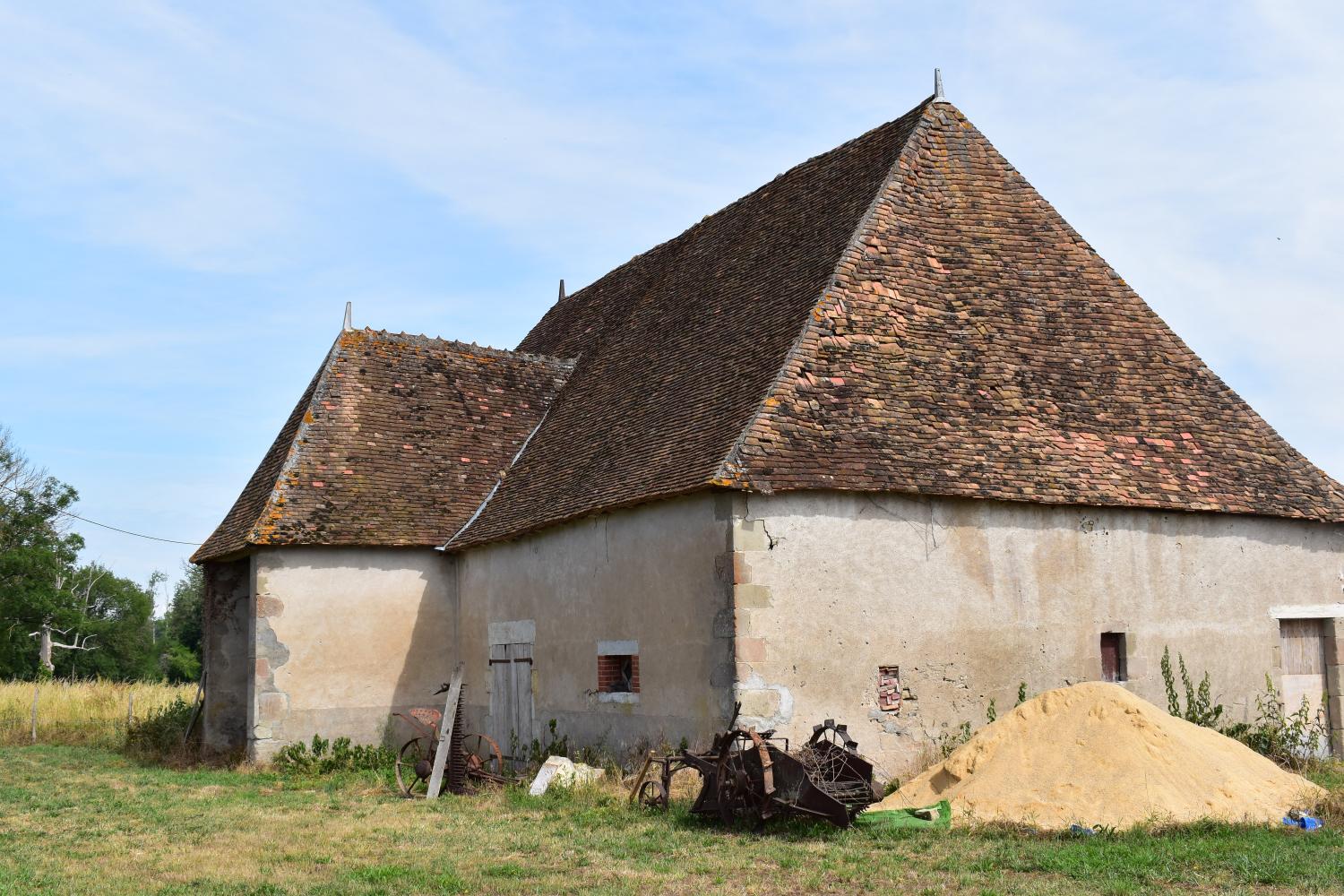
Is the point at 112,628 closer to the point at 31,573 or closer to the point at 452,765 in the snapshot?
the point at 31,573

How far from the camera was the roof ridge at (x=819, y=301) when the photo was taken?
38.6 feet

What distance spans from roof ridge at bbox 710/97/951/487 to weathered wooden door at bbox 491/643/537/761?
4.92 meters

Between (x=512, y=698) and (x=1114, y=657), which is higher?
(x=1114, y=657)

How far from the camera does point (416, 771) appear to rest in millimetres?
13922

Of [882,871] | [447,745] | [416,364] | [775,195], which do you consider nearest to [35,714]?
[416,364]

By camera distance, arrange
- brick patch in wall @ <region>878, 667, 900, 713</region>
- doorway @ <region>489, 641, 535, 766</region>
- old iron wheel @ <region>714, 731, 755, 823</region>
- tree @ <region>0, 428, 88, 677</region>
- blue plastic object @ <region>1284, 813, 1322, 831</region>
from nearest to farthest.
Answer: blue plastic object @ <region>1284, 813, 1322, 831</region>
old iron wheel @ <region>714, 731, 755, 823</region>
brick patch in wall @ <region>878, 667, 900, 713</region>
doorway @ <region>489, 641, 535, 766</region>
tree @ <region>0, 428, 88, 677</region>

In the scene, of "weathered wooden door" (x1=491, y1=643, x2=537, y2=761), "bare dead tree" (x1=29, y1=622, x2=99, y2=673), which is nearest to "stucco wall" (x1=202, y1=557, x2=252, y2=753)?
"weathered wooden door" (x1=491, y1=643, x2=537, y2=761)

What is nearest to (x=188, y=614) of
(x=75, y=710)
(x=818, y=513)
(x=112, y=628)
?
(x=112, y=628)

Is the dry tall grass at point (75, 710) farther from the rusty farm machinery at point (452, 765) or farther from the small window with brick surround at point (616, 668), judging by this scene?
the small window with brick surround at point (616, 668)

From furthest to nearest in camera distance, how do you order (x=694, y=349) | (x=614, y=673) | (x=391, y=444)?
(x=391, y=444)
(x=694, y=349)
(x=614, y=673)

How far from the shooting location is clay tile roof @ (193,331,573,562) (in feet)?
54.6

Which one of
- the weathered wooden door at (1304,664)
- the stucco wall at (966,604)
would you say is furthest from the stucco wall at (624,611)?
the weathered wooden door at (1304,664)

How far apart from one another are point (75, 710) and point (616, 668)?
1595cm

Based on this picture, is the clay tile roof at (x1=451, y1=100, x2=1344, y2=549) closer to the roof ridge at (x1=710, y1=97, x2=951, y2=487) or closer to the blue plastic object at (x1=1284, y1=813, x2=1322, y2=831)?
the roof ridge at (x1=710, y1=97, x2=951, y2=487)
